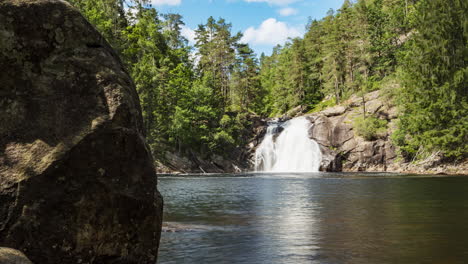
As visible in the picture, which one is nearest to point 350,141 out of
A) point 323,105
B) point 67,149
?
point 323,105

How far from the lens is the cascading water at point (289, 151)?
5616 centimetres

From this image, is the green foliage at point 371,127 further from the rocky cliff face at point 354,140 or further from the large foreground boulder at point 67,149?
the large foreground boulder at point 67,149

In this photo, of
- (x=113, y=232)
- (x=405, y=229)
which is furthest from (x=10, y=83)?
(x=405, y=229)

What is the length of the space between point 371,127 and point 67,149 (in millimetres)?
52226

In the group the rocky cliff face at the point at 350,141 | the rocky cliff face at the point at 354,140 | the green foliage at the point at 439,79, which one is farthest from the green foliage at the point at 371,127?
the green foliage at the point at 439,79

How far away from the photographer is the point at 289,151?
58250 millimetres

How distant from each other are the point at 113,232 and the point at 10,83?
2.38 m

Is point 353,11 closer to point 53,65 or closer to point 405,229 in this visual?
point 405,229

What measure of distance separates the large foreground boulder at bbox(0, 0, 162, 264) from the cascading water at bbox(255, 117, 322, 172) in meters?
51.4

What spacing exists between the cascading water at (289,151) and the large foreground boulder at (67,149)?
5136 cm

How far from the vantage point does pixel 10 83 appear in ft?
16.8

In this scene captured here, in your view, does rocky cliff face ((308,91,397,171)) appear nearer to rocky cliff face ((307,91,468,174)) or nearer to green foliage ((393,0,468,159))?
rocky cliff face ((307,91,468,174))

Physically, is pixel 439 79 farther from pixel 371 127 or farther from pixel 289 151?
pixel 289 151

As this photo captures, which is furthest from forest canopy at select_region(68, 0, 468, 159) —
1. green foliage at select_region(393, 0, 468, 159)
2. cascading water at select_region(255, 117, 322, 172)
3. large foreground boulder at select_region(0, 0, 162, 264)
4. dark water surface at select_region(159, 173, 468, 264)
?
large foreground boulder at select_region(0, 0, 162, 264)
